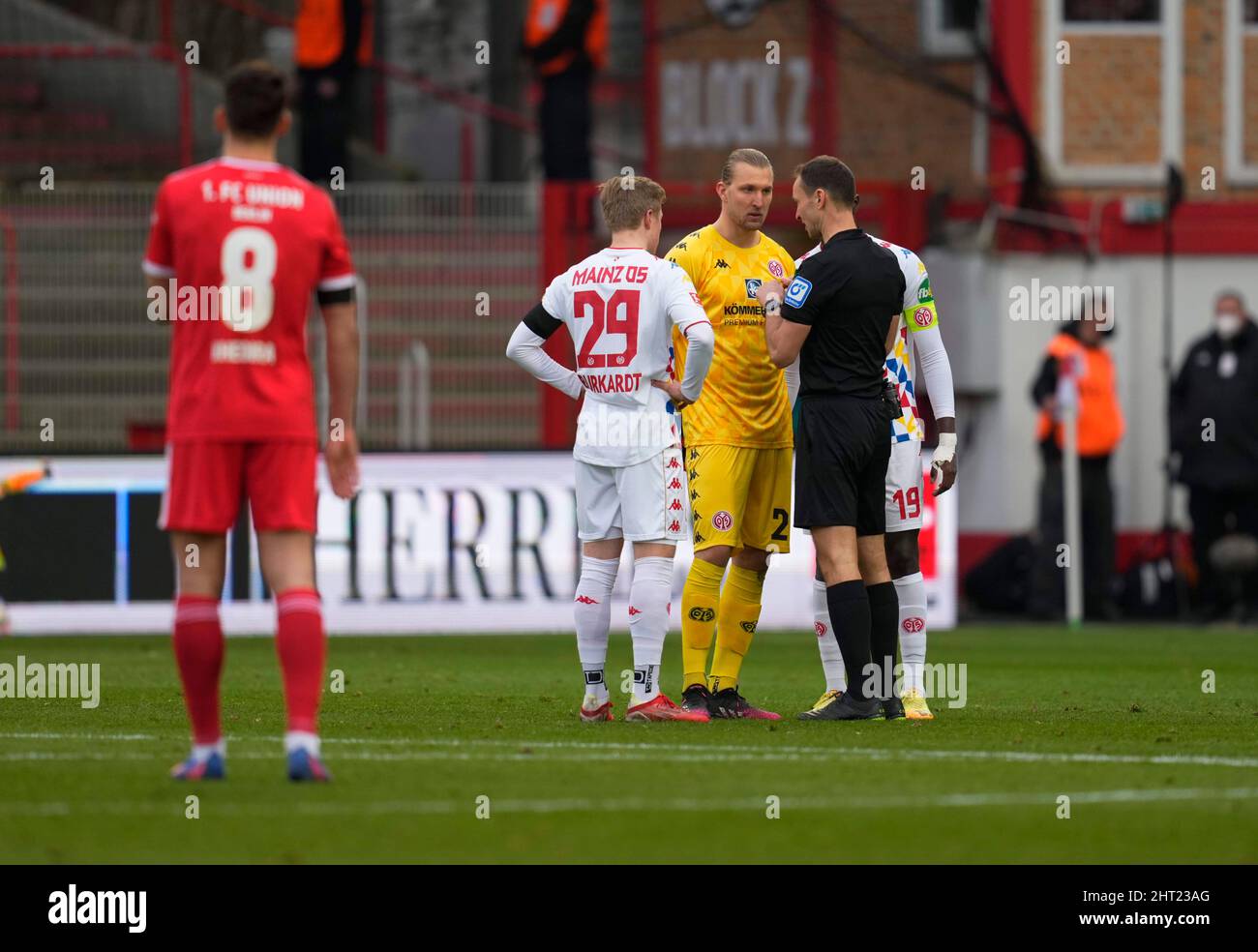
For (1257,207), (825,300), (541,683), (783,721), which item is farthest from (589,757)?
(1257,207)

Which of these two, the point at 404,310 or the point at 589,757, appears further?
the point at 404,310

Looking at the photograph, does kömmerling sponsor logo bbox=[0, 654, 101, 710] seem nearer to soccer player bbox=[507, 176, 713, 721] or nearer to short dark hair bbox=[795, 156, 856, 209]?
soccer player bbox=[507, 176, 713, 721]

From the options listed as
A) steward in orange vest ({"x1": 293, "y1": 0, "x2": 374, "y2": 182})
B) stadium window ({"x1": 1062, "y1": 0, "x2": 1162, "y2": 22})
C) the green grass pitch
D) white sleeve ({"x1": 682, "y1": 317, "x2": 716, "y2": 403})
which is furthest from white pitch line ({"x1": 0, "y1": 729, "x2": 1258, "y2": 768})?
stadium window ({"x1": 1062, "y1": 0, "x2": 1162, "y2": 22})

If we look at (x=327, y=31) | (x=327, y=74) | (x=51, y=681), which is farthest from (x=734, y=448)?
(x=327, y=31)

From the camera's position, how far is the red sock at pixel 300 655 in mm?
6684

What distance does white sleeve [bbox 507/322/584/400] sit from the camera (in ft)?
30.2

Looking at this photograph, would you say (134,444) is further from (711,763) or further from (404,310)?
(711,763)

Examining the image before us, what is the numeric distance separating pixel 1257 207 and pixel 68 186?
10.9m

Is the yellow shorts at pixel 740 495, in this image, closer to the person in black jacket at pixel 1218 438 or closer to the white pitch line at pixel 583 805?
the white pitch line at pixel 583 805

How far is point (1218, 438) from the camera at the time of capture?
18.8 metres

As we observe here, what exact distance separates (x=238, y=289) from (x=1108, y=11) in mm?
17341

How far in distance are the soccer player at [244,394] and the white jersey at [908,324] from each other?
2.91 metres

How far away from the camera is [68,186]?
820 inches
